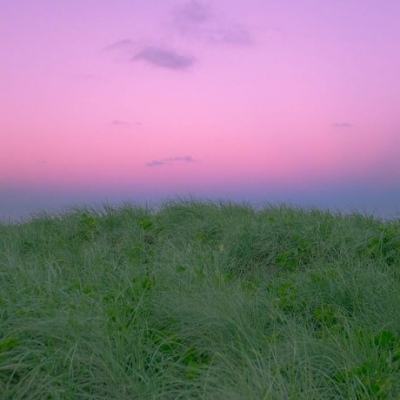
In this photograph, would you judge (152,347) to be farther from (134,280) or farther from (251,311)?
(134,280)

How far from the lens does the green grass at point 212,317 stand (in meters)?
3.10

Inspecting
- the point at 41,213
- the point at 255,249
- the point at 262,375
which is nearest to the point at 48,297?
the point at 262,375

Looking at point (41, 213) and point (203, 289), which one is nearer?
point (203, 289)

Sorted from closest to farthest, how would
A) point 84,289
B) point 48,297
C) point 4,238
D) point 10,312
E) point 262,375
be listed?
point 262,375
point 10,312
point 48,297
point 84,289
point 4,238

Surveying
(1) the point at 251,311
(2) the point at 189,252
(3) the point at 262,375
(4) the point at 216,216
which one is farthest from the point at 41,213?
(3) the point at 262,375

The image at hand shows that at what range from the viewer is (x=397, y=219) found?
7648mm

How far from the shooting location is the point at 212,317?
3.88 metres

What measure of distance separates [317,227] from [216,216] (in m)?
1.47

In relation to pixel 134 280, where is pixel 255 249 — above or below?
below

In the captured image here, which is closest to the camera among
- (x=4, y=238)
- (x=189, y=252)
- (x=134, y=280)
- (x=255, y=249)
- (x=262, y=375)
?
(x=262, y=375)

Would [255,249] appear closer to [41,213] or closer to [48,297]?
[48,297]

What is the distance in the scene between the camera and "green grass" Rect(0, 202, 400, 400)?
3.10 meters

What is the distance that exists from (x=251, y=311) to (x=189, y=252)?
1.70 meters

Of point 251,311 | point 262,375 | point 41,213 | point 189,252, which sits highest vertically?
point 262,375
